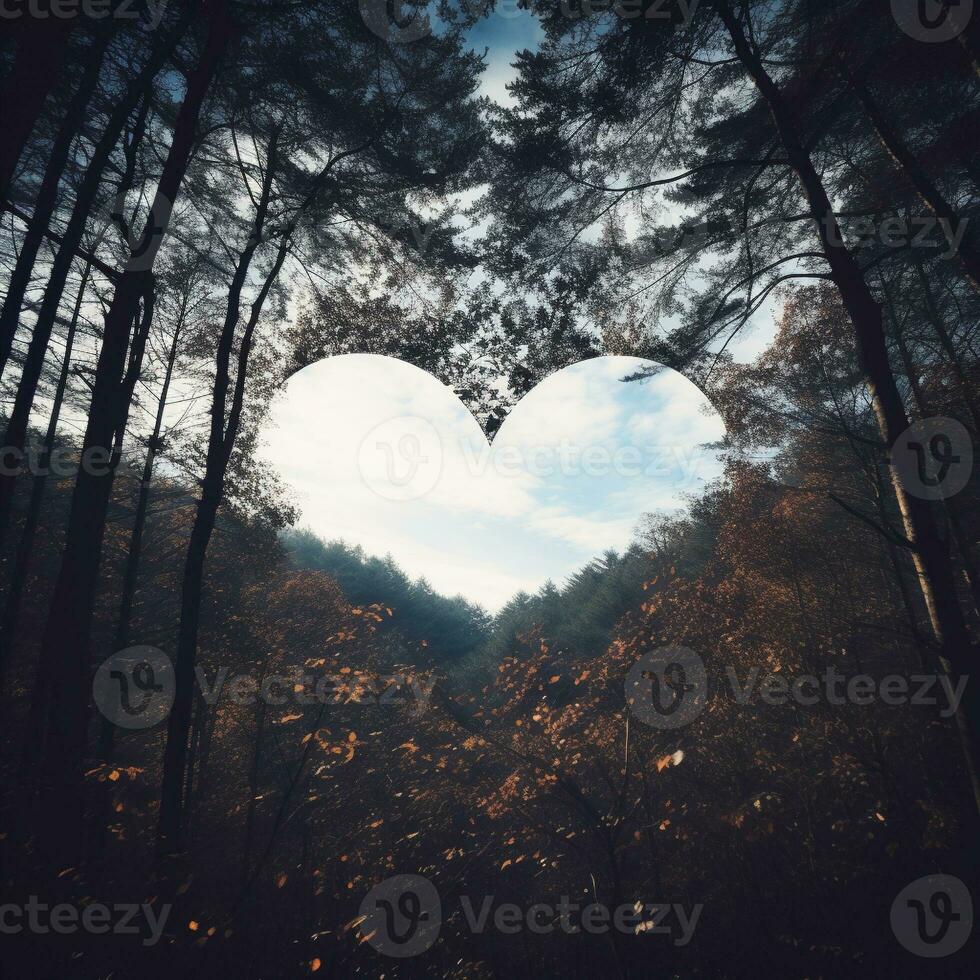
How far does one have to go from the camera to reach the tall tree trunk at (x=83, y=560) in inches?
181

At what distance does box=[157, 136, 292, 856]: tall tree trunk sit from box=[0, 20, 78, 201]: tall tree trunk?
10.9ft

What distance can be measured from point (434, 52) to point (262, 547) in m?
11.8

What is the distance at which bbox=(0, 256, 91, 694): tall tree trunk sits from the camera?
25.9ft

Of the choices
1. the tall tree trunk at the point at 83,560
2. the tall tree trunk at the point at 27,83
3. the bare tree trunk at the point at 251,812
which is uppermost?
the tall tree trunk at the point at 27,83

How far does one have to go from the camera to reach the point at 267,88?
21.8ft

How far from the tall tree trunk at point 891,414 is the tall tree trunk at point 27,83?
5824mm

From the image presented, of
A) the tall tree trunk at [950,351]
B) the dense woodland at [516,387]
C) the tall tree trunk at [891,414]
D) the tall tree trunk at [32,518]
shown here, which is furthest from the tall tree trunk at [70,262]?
the tall tree trunk at [950,351]

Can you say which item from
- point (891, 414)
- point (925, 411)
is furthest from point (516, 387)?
point (925, 411)

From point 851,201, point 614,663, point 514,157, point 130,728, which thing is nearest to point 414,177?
point 514,157

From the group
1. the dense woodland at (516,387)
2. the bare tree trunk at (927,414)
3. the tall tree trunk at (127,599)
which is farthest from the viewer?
the bare tree trunk at (927,414)

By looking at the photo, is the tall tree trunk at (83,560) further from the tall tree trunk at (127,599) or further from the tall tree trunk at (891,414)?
the tall tree trunk at (891,414)

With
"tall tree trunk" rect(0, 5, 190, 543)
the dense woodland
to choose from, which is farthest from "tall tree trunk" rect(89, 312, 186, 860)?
"tall tree trunk" rect(0, 5, 190, 543)

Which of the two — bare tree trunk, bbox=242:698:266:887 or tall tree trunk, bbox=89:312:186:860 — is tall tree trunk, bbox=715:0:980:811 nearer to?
bare tree trunk, bbox=242:698:266:887

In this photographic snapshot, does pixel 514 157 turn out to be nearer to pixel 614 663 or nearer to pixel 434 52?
pixel 434 52
